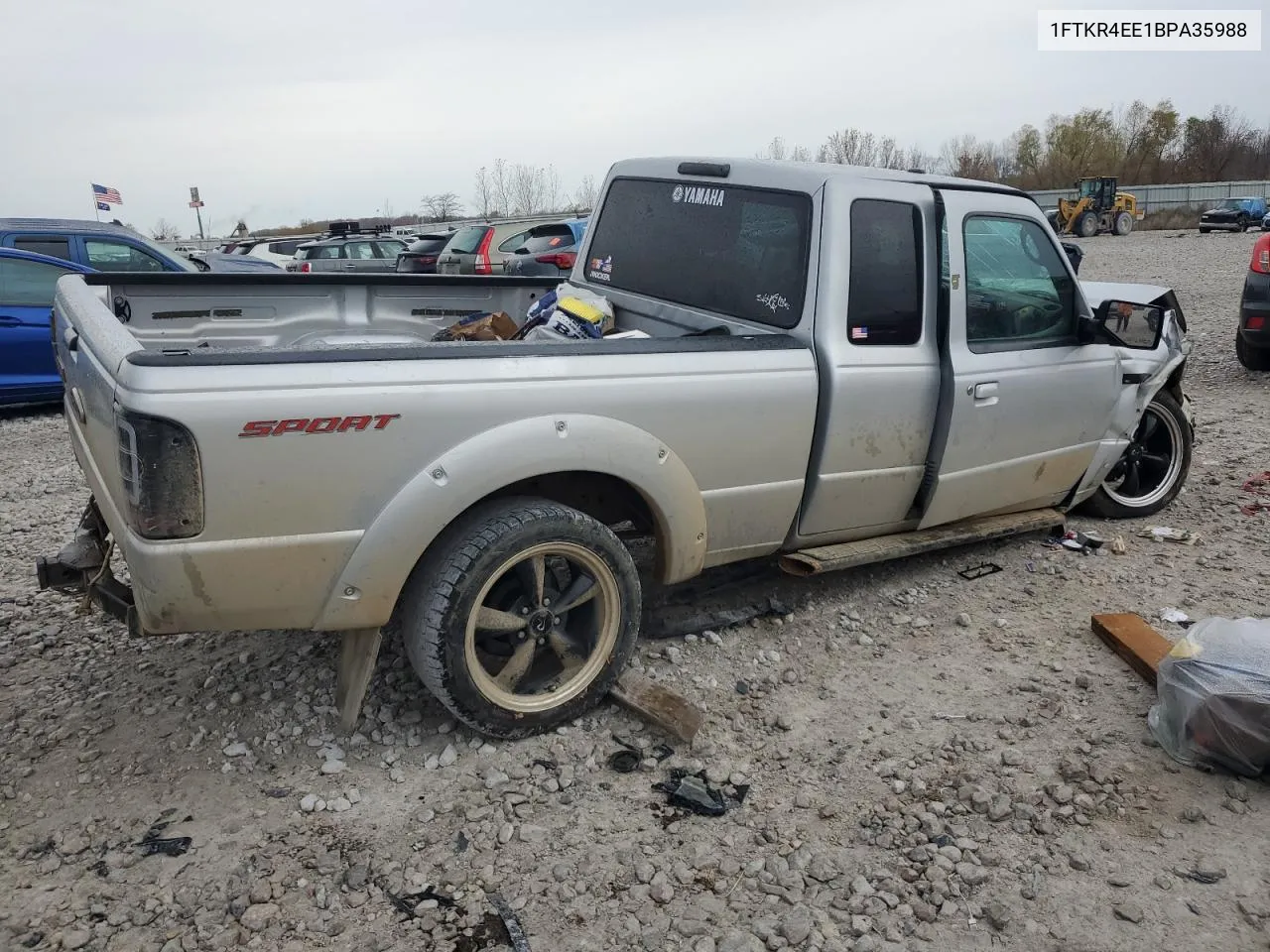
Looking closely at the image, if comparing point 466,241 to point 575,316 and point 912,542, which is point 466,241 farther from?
point 912,542

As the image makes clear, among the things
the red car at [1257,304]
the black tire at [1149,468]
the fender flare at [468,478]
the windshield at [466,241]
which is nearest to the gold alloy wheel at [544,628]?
the fender flare at [468,478]

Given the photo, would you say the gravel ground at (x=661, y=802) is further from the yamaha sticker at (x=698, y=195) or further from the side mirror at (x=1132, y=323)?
the yamaha sticker at (x=698, y=195)

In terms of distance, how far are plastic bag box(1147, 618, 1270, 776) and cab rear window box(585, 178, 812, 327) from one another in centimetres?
179

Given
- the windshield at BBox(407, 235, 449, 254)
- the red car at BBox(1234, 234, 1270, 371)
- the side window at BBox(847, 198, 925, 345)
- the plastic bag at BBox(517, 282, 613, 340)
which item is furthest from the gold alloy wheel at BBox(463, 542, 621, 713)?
the windshield at BBox(407, 235, 449, 254)

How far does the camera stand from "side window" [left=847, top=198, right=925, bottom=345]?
149 inches

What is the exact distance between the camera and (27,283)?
838cm

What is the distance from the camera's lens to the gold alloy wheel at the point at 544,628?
10.6 ft

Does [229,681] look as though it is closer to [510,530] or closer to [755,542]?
[510,530]

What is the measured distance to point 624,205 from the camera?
15.1ft

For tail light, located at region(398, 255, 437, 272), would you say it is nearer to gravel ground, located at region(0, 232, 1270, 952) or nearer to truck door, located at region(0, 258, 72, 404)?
truck door, located at region(0, 258, 72, 404)

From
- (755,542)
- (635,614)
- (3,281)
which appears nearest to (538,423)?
(635,614)

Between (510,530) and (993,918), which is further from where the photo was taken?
(510,530)

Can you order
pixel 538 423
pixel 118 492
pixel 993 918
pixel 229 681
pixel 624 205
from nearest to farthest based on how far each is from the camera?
pixel 993 918
pixel 118 492
pixel 538 423
pixel 229 681
pixel 624 205

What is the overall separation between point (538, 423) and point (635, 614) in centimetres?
81
